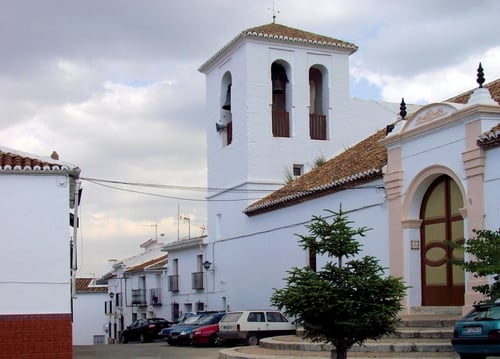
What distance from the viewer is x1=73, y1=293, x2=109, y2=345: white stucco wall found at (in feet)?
198

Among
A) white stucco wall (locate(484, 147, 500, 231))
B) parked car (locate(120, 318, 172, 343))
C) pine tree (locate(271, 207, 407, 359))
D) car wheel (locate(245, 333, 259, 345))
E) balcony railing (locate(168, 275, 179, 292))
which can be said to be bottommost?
parked car (locate(120, 318, 172, 343))

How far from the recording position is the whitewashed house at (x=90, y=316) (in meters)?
60.5

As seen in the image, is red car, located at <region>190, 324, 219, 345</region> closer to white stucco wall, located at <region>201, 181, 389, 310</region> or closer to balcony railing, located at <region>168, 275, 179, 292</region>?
white stucco wall, located at <region>201, 181, 389, 310</region>

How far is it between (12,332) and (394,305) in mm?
9071

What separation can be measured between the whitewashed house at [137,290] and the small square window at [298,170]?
41.8ft

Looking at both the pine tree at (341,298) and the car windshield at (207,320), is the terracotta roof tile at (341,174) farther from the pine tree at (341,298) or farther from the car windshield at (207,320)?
the pine tree at (341,298)

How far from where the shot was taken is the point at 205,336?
2634 centimetres

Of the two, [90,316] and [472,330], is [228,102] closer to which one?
[472,330]

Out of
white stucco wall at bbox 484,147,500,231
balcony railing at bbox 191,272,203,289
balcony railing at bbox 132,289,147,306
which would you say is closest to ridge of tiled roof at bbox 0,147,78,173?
→ white stucco wall at bbox 484,147,500,231

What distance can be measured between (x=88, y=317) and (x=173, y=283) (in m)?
21.8

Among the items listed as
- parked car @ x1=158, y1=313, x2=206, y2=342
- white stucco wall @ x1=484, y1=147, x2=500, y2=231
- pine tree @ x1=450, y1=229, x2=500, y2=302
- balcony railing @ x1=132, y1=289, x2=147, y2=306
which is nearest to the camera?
pine tree @ x1=450, y1=229, x2=500, y2=302

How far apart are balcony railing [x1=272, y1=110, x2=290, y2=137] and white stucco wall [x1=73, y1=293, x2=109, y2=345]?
103 feet

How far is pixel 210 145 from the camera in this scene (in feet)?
121

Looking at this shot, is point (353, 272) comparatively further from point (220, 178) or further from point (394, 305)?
point (220, 178)
